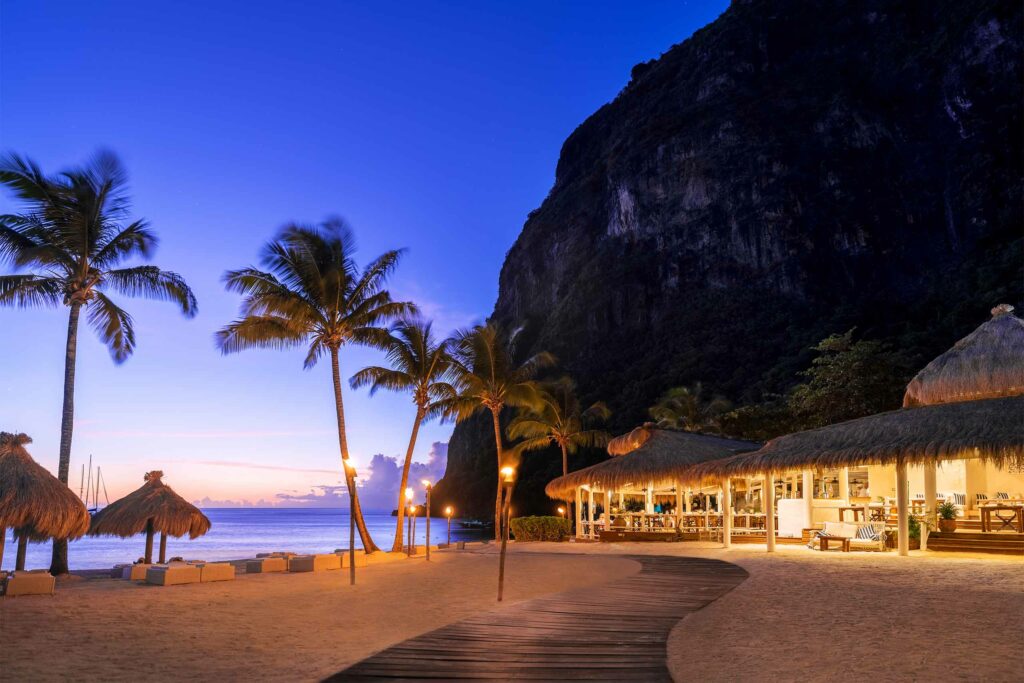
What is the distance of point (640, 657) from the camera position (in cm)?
659

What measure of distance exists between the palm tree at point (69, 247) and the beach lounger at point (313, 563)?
4.10 meters

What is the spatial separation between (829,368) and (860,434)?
53.1ft

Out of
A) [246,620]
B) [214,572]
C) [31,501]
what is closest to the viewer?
[246,620]

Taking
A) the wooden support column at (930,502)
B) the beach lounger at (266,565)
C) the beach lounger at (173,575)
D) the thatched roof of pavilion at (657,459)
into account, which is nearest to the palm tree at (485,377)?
the thatched roof of pavilion at (657,459)

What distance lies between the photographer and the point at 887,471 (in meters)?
20.3

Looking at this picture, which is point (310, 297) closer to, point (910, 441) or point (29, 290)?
point (29, 290)

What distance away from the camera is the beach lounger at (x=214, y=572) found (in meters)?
14.1

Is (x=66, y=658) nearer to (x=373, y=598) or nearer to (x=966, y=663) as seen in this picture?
(x=373, y=598)

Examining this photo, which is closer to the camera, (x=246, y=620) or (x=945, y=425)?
(x=246, y=620)

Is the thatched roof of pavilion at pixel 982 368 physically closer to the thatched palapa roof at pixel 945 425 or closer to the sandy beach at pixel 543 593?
the thatched palapa roof at pixel 945 425

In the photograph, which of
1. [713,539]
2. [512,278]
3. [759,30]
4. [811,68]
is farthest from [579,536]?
[512,278]

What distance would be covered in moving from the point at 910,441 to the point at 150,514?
46.3ft

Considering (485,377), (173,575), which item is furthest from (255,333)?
(485,377)

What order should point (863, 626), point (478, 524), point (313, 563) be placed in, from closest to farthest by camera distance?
1. point (863, 626)
2. point (313, 563)
3. point (478, 524)
